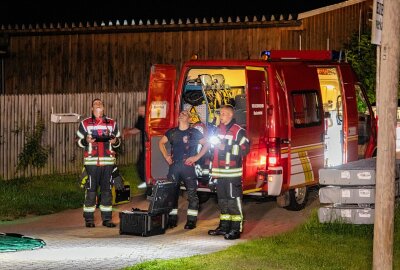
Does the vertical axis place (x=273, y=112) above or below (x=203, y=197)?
above

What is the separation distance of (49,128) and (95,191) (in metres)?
6.16

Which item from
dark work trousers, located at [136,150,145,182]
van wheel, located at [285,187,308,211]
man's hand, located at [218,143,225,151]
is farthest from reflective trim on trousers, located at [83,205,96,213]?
dark work trousers, located at [136,150,145,182]

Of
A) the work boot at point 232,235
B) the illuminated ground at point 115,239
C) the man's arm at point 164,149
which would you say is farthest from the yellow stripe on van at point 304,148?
the work boot at point 232,235

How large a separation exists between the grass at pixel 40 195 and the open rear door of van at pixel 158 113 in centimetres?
165

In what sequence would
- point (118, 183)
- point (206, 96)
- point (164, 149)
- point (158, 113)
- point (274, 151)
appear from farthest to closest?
point (206, 96) → point (158, 113) → point (118, 183) → point (274, 151) → point (164, 149)

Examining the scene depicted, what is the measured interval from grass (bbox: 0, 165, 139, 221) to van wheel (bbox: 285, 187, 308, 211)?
10.6 feet

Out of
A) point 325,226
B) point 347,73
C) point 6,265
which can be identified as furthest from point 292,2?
point 6,265

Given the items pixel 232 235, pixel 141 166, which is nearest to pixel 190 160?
pixel 232 235

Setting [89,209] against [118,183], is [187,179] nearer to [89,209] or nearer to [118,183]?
[118,183]

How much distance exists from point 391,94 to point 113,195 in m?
7.04

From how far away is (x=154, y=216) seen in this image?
13.8 metres

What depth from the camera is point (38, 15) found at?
1151 inches

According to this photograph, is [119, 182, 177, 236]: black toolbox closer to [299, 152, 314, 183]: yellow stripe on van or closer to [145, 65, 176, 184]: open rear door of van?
[145, 65, 176, 184]: open rear door of van

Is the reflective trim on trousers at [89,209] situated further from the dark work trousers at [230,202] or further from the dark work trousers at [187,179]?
the dark work trousers at [230,202]
